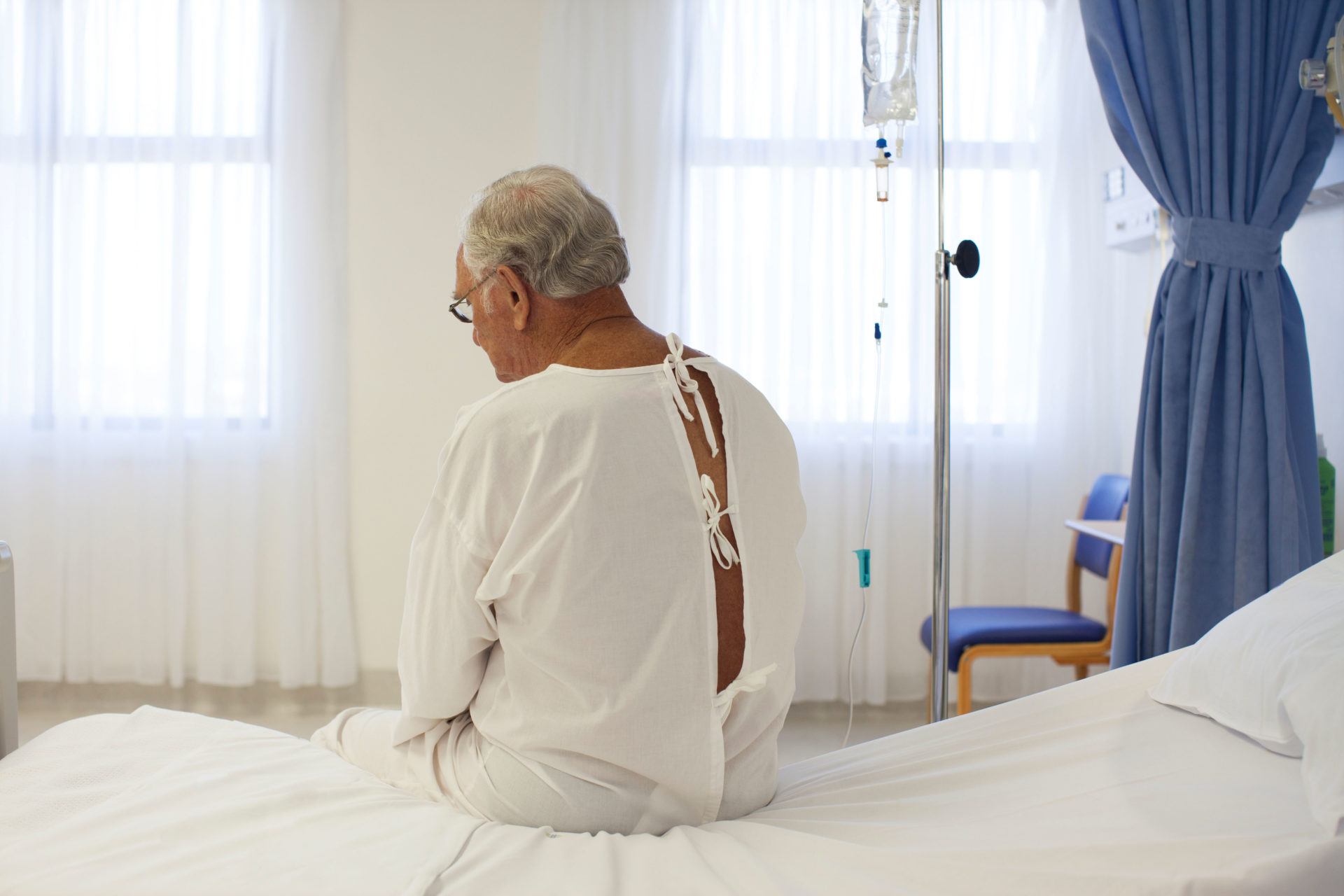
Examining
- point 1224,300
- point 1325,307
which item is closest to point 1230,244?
point 1224,300

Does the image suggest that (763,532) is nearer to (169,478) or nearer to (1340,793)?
(1340,793)

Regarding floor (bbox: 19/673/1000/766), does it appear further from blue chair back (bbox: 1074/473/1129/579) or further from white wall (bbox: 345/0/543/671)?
blue chair back (bbox: 1074/473/1129/579)

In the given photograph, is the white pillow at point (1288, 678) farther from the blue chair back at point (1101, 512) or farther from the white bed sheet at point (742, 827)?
the blue chair back at point (1101, 512)

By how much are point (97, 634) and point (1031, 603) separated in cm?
316

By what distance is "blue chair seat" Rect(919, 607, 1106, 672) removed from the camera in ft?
7.84

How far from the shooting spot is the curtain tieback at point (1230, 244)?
2156 millimetres

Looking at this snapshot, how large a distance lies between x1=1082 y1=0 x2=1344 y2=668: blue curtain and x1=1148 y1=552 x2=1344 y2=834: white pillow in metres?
0.87

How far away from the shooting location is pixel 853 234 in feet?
10.0

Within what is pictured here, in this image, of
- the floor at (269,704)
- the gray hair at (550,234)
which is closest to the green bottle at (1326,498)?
the floor at (269,704)

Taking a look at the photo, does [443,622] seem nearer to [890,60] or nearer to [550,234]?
[550,234]

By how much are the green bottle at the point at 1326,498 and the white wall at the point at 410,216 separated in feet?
7.96

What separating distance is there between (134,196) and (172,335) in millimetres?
490

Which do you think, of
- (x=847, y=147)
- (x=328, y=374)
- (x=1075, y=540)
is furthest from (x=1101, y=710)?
(x=328, y=374)

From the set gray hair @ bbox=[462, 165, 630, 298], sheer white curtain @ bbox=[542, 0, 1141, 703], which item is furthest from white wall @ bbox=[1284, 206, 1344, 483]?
gray hair @ bbox=[462, 165, 630, 298]
